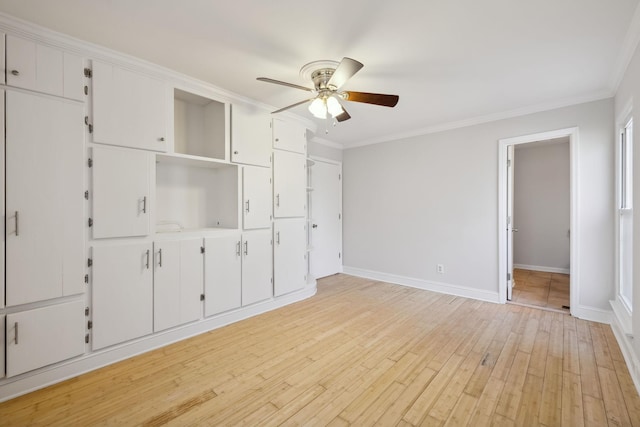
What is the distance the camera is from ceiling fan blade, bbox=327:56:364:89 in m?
1.88

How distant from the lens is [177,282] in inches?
105

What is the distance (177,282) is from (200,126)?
5.82 feet

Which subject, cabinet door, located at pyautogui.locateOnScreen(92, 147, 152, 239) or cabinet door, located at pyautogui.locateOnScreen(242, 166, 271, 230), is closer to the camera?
cabinet door, located at pyautogui.locateOnScreen(92, 147, 152, 239)

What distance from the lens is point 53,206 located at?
6.60 feet

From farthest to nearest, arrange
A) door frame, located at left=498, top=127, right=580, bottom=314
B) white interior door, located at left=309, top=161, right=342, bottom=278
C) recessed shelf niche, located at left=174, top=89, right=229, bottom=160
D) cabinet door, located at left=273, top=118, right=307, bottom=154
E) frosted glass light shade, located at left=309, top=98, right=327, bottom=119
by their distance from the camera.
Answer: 1. white interior door, located at left=309, top=161, right=342, bottom=278
2. cabinet door, located at left=273, top=118, right=307, bottom=154
3. door frame, located at left=498, top=127, right=580, bottom=314
4. recessed shelf niche, located at left=174, top=89, right=229, bottom=160
5. frosted glass light shade, located at left=309, top=98, right=327, bottom=119

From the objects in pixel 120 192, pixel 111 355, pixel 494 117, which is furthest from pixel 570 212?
pixel 111 355

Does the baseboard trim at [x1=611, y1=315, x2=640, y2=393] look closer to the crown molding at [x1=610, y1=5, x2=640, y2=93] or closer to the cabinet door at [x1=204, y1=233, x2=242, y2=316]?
the crown molding at [x1=610, y1=5, x2=640, y2=93]

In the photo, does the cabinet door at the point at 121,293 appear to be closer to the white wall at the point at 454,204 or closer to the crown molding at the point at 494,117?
the white wall at the point at 454,204

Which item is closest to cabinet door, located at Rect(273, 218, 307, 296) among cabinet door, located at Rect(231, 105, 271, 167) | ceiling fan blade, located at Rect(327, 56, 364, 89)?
cabinet door, located at Rect(231, 105, 271, 167)

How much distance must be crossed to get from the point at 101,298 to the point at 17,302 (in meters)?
0.46

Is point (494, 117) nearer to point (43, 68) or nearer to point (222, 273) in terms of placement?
point (222, 273)

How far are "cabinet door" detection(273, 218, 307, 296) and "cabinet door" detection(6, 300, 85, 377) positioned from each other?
190 cm

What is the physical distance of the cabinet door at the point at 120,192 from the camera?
221 centimetres

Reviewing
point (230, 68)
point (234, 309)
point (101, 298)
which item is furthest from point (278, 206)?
point (101, 298)
